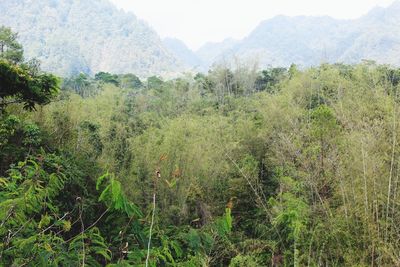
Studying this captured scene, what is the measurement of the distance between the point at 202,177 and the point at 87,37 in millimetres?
120287

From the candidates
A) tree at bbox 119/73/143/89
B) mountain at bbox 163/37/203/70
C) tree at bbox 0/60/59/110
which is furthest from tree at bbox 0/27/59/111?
mountain at bbox 163/37/203/70

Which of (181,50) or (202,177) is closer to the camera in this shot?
(202,177)

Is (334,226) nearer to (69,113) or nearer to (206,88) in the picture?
(69,113)

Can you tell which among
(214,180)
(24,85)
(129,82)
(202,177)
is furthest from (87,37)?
(24,85)

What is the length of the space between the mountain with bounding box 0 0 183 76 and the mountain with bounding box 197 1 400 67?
2267 centimetres

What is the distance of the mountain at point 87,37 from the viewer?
98.3 m

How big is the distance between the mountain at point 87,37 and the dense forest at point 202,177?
86403 mm

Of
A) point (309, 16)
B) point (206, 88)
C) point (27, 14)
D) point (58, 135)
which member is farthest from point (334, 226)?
point (309, 16)

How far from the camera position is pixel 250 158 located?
9.28m

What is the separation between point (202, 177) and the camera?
375 inches

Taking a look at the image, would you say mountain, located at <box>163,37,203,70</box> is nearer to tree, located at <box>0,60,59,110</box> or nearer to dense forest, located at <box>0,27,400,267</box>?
dense forest, located at <box>0,27,400,267</box>

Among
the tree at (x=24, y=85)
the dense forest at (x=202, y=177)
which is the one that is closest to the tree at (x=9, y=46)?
the dense forest at (x=202, y=177)

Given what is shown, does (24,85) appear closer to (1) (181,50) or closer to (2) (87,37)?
(2) (87,37)

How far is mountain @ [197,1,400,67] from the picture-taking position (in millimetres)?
107031
